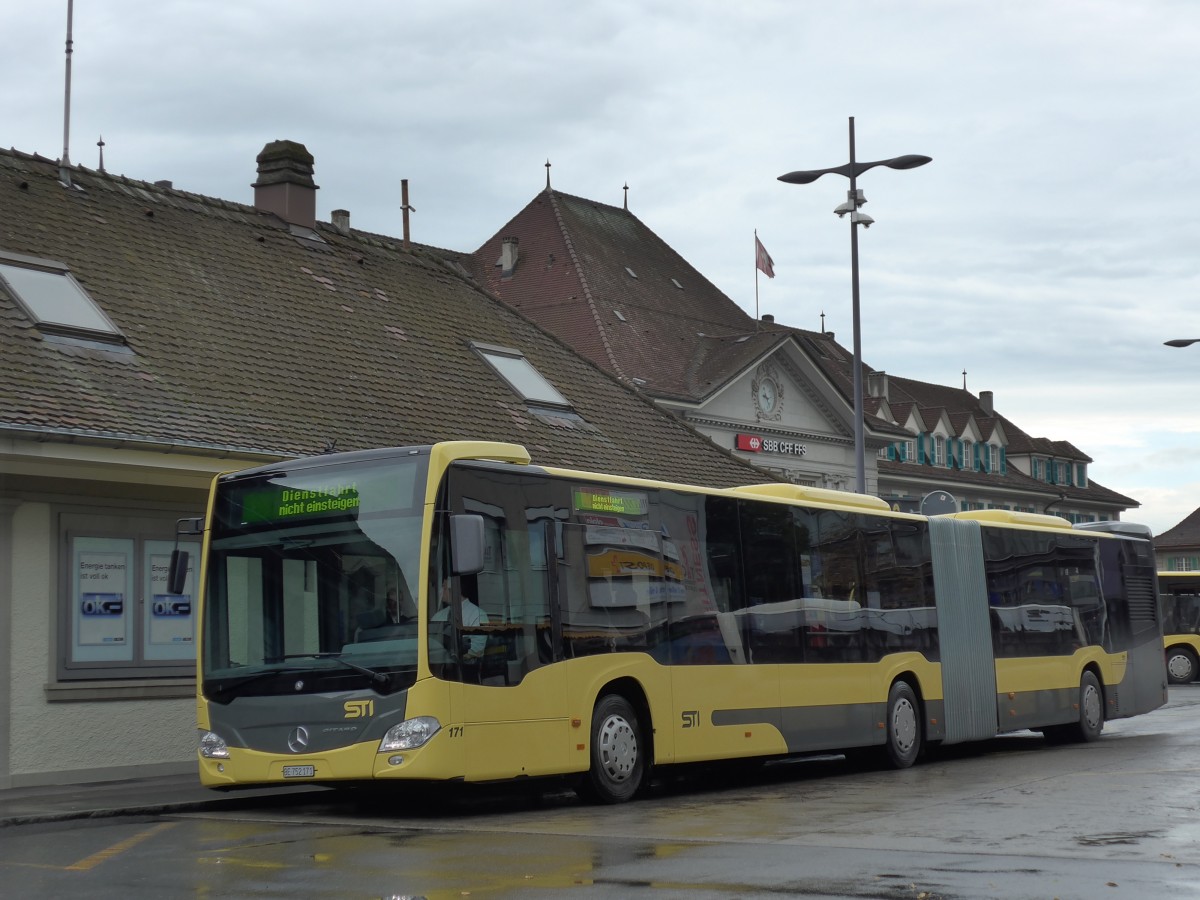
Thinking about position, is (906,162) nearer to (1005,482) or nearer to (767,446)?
(767,446)

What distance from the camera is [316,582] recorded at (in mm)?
13773

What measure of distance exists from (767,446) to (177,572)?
42535 mm

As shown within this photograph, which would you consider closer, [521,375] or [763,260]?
[521,375]

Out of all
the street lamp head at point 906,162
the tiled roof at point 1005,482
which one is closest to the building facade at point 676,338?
the tiled roof at point 1005,482

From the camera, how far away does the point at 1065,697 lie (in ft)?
76.0

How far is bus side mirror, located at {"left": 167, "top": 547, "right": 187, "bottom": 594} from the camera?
1458 cm

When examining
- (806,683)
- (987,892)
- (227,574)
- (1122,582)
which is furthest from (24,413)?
(1122,582)

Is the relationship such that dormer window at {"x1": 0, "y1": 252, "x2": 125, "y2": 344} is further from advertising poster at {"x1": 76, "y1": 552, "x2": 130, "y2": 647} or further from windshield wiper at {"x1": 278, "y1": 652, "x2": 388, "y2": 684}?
windshield wiper at {"x1": 278, "y1": 652, "x2": 388, "y2": 684}

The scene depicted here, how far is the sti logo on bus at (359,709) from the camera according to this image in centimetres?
1324

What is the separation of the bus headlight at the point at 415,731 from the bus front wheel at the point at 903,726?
752cm

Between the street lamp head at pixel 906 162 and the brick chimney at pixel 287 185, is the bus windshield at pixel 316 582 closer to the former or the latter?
the brick chimney at pixel 287 185

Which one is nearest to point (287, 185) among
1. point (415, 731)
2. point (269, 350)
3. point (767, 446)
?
point (269, 350)

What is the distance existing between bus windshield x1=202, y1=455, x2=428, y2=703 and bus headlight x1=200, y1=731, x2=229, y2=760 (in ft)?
1.00

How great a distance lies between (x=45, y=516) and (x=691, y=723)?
6879mm
